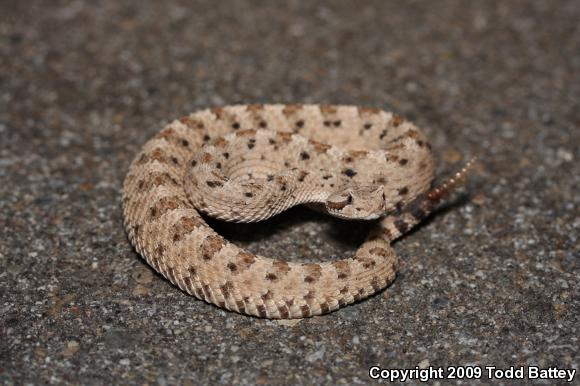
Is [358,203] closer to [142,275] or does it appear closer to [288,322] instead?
[288,322]

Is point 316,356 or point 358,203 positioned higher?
point 358,203

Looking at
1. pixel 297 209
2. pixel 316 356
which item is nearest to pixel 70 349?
pixel 316 356

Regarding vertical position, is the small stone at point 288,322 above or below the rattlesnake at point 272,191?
below

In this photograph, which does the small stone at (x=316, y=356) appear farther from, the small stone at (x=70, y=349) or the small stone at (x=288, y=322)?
the small stone at (x=70, y=349)

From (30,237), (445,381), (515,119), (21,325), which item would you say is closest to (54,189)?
(30,237)

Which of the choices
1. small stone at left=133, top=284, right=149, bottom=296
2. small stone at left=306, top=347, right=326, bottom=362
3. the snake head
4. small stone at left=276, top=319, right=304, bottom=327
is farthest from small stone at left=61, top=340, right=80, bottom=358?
the snake head

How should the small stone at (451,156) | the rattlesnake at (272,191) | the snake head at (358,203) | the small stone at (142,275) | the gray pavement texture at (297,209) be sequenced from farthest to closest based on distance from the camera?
1. the small stone at (451,156)
2. the small stone at (142,275)
3. the snake head at (358,203)
4. the rattlesnake at (272,191)
5. the gray pavement texture at (297,209)

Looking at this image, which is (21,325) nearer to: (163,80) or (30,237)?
(30,237)

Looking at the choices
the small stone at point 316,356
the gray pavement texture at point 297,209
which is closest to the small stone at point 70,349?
the gray pavement texture at point 297,209
